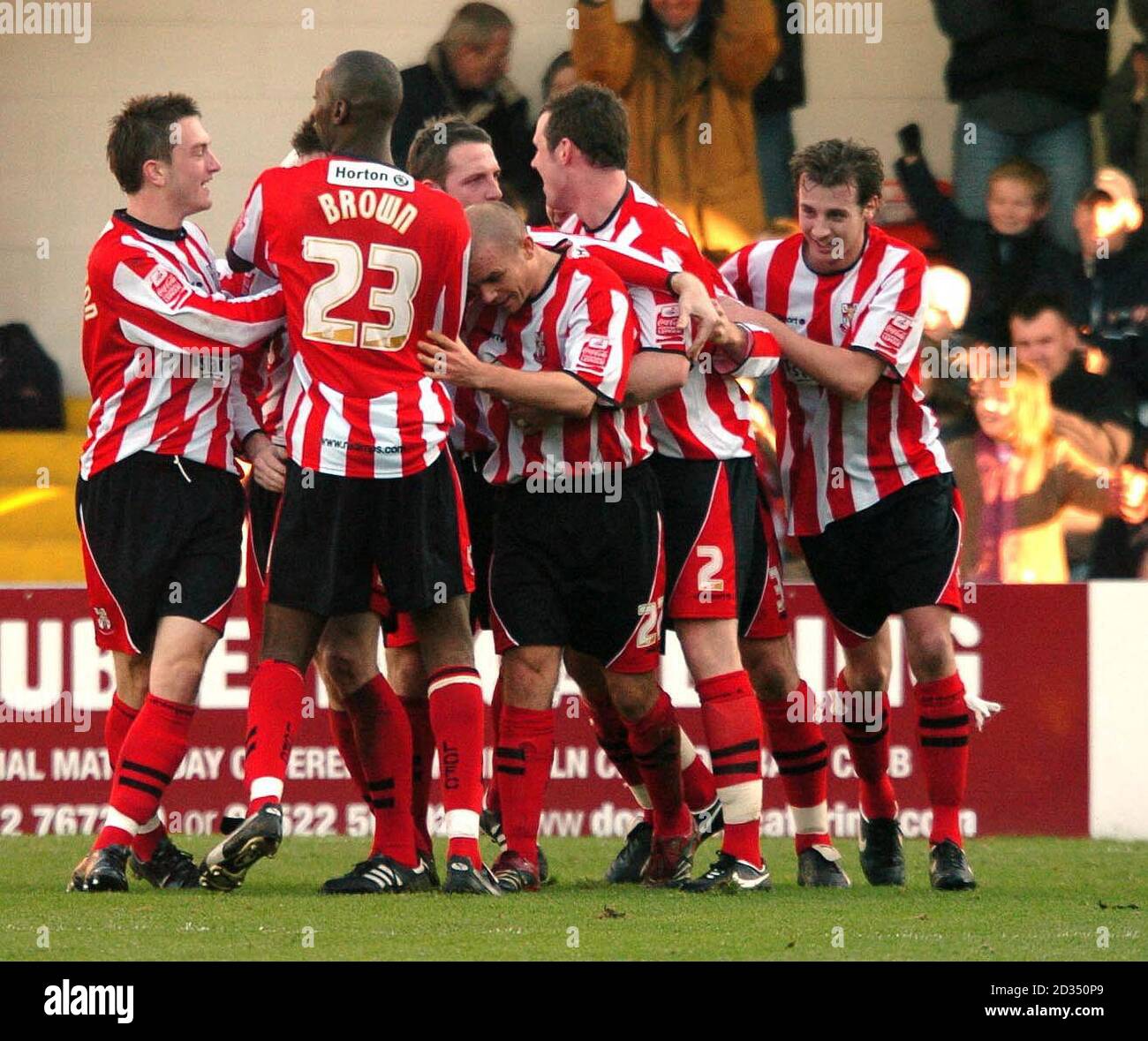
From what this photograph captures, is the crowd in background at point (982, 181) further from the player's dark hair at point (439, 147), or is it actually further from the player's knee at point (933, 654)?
the player's dark hair at point (439, 147)

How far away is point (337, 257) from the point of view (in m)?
5.06

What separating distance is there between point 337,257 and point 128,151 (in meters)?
0.88

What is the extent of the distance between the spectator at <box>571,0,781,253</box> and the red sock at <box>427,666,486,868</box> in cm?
495

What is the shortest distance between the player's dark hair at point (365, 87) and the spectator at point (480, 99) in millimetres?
4589

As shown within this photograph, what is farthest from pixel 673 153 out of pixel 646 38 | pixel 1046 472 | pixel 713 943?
pixel 713 943

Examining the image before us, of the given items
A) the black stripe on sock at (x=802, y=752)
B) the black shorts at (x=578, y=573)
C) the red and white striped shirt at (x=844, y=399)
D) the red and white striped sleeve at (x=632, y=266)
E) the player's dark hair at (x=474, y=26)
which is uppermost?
the player's dark hair at (x=474, y=26)

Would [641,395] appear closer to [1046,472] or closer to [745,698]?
[745,698]

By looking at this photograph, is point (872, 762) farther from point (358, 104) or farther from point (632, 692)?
point (358, 104)

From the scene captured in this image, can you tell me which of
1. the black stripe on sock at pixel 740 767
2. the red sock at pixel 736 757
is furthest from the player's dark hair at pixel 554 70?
the black stripe on sock at pixel 740 767

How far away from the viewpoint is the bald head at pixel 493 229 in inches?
205

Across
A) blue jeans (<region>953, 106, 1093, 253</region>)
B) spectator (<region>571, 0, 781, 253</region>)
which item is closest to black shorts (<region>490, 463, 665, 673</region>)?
spectator (<region>571, 0, 781, 253</region>)

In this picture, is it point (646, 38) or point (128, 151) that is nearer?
point (128, 151)

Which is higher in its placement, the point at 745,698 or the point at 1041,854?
the point at 745,698

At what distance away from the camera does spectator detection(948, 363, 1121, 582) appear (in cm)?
940
